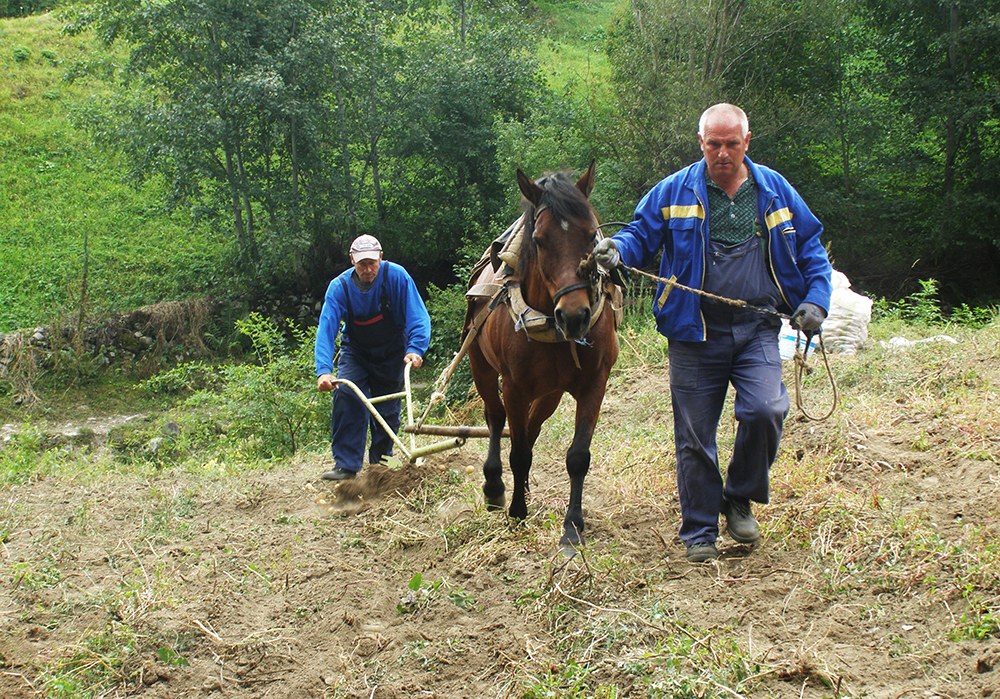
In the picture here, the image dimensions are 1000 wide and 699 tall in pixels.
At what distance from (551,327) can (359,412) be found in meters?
2.98

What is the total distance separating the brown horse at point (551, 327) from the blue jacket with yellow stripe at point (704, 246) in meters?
0.30

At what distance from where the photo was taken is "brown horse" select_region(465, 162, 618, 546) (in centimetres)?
378

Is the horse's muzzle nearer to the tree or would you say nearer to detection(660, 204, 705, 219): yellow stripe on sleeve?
detection(660, 204, 705, 219): yellow stripe on sleeve

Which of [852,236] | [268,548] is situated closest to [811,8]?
[852,236]

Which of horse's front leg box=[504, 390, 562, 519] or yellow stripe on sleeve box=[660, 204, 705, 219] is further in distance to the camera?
horse's front leg box=[504, 390, 562, 519]

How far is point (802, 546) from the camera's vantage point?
12.8ft

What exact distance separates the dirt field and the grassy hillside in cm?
1287

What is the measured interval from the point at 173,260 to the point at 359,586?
55.6 ft

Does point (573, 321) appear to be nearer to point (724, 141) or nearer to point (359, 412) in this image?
point (724, 141)

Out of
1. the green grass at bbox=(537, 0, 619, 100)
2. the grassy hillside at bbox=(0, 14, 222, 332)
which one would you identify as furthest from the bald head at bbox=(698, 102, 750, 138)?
the green grass at bbox=(537, 0, 619, 100)

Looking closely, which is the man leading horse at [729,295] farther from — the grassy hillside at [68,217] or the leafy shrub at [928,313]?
the grassy hillside at [68,217]

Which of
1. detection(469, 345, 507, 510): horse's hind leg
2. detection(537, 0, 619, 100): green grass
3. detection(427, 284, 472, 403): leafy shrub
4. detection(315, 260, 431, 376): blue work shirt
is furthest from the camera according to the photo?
detection(537, 0, 619, 100): green grass

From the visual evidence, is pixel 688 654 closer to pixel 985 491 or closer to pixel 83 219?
pixel 985 491

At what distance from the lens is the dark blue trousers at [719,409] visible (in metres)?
3.81
